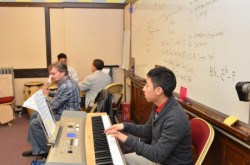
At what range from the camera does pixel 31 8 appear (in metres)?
5.24

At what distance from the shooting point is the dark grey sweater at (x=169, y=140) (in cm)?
149

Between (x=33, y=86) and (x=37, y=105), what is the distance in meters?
3.67

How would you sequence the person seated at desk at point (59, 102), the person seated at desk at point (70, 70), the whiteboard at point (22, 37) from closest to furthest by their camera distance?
the person seated at desk at point (59, 102) < the person seated at desk at point (70, 70) < the whiteboard at point (22, 37)

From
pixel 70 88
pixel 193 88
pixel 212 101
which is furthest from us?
pixel 70 88

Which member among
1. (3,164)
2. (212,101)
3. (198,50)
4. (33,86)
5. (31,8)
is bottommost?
(3,164)

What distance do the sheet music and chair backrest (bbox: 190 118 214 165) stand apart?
90 centimetres

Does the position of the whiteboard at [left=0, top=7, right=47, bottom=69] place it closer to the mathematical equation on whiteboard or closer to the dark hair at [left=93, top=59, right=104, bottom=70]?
the dark hair at [left=93, top=59, right=104, bottom=70]

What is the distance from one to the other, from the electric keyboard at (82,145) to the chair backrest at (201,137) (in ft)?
1.47

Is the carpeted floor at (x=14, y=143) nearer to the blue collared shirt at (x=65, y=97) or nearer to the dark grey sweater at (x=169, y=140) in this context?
the blue collared shirt at (x=65, y=97)

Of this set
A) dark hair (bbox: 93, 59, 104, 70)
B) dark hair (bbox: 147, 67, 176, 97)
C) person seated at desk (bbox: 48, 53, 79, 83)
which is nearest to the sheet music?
dark hair (bbox: 147, 67, 176, 97)

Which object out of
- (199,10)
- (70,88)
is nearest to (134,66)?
(70,88)

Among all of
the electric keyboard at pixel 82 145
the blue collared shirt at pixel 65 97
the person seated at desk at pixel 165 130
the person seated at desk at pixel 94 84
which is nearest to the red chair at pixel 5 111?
the person seated at desk at pixel 94 84

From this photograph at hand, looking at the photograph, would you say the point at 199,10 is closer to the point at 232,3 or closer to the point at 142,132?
the point at 232,3

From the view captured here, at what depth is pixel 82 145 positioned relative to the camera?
5.31 ft
